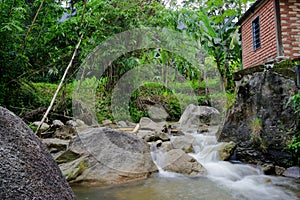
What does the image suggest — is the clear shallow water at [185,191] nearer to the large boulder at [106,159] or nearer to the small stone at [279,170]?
the large boulder at [106,159]

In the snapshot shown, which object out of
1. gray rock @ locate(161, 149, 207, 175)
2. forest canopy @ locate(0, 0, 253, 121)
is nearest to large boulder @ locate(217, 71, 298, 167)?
gray rock @ locate(161, 149, 207, 175)

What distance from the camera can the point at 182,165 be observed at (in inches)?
177

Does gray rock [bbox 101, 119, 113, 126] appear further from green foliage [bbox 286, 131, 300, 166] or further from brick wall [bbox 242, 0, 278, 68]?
brick wall [bbox 242, 0, 278, 68]

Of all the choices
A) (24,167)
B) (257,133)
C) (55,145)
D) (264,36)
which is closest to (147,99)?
(264,36)

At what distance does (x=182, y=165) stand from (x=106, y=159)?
1.42 m

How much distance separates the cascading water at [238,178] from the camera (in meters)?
3.59

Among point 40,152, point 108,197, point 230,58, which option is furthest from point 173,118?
point 40,152

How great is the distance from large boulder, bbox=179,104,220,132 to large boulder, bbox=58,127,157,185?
14.5 ft

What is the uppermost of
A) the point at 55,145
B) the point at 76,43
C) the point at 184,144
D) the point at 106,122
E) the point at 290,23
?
the point at 290,23

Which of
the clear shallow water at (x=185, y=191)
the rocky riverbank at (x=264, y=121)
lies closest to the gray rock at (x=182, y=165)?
the clear shallow water at (x=185, y=191)

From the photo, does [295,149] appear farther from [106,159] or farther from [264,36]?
[264,36]

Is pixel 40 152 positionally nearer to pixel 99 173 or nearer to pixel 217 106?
pixel 99 173

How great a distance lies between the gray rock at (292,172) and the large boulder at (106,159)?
2.34m

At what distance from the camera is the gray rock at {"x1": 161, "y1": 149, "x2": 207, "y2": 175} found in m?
4.44
